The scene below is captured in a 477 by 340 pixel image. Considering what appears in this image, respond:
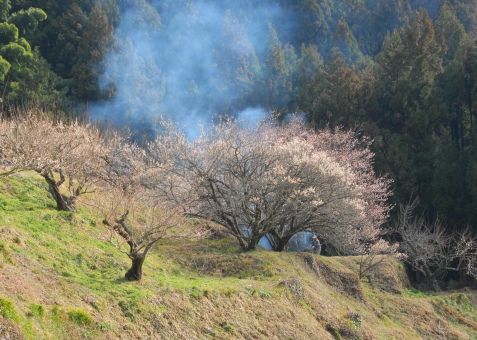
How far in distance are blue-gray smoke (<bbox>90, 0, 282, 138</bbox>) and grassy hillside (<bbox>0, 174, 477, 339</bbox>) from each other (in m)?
23.7

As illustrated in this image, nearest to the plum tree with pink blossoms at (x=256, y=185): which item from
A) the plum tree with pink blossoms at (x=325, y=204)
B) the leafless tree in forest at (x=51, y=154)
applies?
the plum tree with pink blossoms at (x=325, y=204)

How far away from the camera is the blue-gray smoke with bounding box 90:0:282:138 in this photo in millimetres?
40625

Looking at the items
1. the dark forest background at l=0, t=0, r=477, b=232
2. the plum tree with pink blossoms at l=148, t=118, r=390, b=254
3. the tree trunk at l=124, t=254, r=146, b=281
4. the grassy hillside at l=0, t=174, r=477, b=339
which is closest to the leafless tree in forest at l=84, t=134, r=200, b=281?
the tree trunk at l=124, t=254, r=146, b=281

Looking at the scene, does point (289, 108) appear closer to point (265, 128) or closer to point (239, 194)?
point (265, 128)

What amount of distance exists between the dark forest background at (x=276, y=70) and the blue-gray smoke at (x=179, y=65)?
0.37ft

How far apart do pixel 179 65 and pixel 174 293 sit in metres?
39.3

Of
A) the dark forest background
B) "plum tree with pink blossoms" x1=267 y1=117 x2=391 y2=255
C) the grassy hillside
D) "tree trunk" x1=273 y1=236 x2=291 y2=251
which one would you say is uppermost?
the dark forest background

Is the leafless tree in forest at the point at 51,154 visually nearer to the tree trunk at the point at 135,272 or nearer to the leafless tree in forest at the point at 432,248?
the tree trunk at the point at 135,272

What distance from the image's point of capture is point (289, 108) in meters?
45.1

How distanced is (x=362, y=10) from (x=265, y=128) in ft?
139

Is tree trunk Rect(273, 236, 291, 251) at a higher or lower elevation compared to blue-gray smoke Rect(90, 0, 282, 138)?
lower

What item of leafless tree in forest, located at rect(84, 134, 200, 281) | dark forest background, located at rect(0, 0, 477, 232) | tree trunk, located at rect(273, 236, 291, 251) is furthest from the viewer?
dark forest background, located at rect(0, 0, 477, 232)

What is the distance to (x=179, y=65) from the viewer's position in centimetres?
4866

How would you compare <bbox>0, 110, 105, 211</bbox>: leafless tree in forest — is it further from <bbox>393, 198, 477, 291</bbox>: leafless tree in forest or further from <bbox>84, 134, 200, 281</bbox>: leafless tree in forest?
<bbox>393, 198, 477, 291</bbox>: leafless tree in forest
